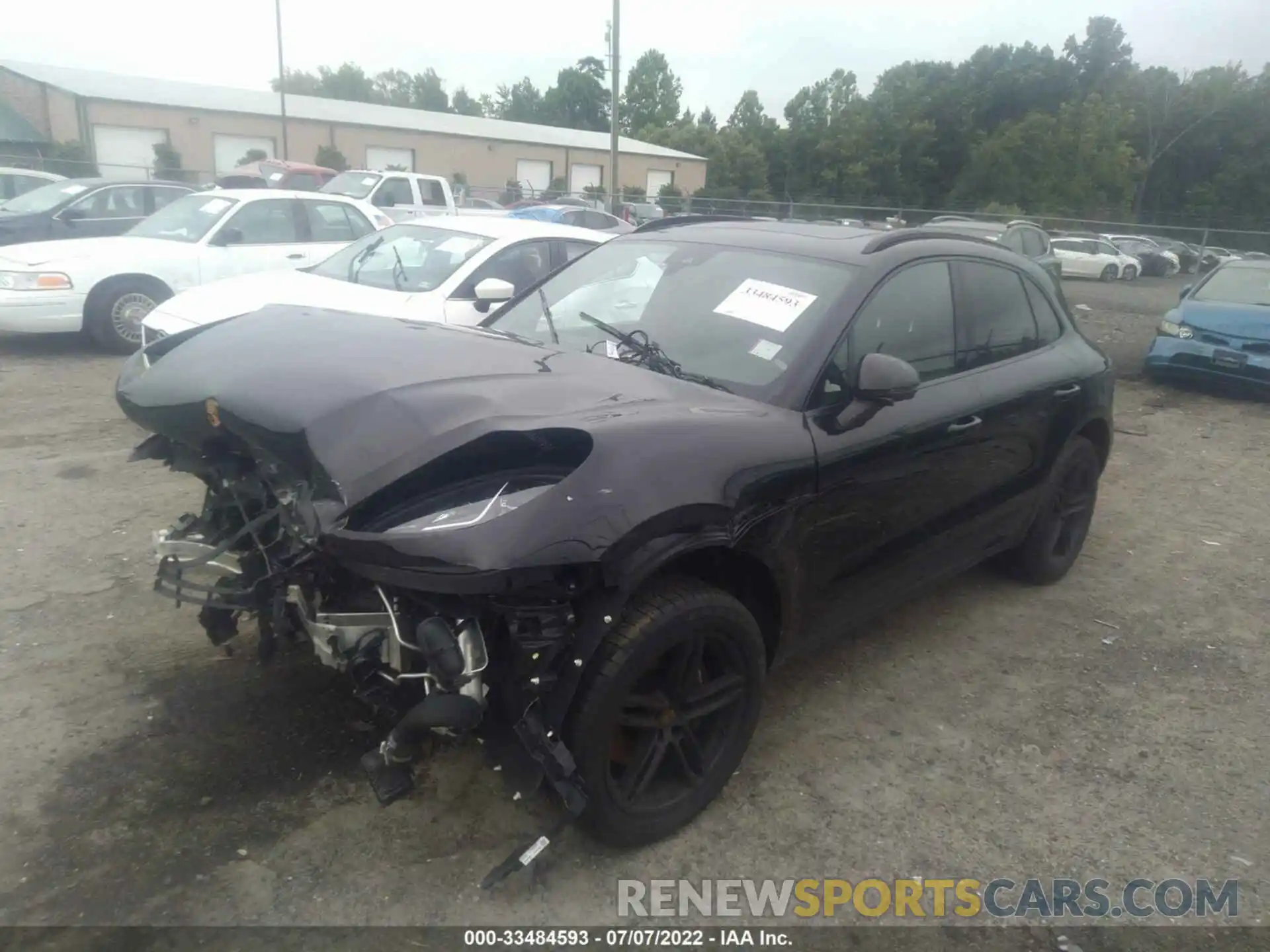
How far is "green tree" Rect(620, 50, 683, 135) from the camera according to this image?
8512cm

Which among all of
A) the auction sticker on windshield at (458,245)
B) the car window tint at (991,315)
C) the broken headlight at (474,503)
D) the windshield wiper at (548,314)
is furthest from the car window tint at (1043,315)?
the auction sticker on windshield at (458,245)

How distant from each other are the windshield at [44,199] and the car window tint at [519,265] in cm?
813

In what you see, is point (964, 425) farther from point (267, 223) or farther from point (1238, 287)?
point (1238, 287)

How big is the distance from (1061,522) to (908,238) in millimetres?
1916

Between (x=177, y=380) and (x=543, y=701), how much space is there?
164 centimetres

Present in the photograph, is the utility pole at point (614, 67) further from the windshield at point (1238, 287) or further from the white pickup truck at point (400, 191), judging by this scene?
the windshield at point (1238, 287)

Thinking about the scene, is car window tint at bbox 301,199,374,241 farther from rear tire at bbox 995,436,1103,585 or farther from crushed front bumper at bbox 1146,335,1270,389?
crushed front bumper at bbox 1146,335,1270,389

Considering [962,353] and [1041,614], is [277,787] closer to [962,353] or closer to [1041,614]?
[962,353]

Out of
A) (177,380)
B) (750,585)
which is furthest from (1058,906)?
(177,380)

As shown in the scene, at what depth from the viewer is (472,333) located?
356 cm

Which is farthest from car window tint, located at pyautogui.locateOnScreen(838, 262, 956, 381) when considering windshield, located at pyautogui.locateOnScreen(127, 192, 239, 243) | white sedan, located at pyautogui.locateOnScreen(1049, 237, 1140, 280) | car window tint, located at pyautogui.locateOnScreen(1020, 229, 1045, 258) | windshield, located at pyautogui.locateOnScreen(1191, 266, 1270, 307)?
white sedan, located at pyautogui.locateOnScreen(1049, 237, 1140, 280)

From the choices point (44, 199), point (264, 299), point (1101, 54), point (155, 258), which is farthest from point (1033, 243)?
point (1101, 54)

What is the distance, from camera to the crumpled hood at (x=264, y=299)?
6590 millimetres

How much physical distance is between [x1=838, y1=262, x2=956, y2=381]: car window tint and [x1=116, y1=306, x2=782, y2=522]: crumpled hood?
22.6 inches
